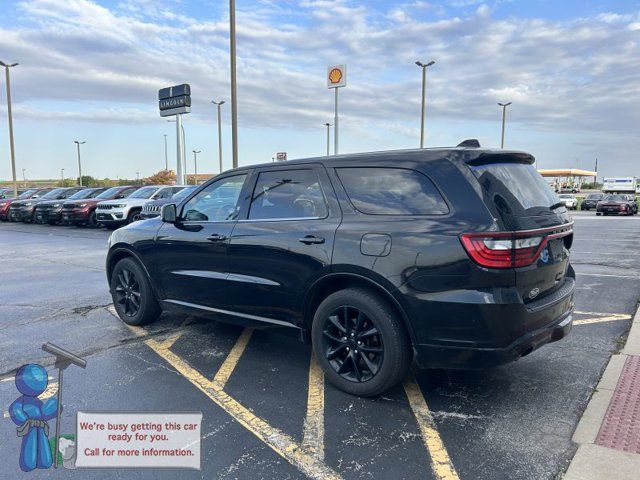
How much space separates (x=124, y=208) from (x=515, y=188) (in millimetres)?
16868

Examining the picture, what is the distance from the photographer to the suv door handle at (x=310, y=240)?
3713 mm

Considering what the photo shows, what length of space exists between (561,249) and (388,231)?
4.31 ft

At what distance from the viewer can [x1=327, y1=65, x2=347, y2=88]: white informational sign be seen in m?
21.9

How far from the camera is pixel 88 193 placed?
23.0m

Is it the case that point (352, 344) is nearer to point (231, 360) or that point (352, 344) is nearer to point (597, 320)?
point (231, 360)

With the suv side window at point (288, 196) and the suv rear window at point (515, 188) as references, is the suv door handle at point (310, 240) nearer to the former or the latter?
the suv side window at point (288, 196)

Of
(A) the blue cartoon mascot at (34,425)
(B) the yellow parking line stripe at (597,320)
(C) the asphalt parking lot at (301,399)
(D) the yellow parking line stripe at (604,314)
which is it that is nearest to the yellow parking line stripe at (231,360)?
(C) the asphalt parking lot at (301,399)

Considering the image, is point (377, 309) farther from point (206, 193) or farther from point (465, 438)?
point (206, 193)

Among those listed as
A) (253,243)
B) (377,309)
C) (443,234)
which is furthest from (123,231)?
(443,234)

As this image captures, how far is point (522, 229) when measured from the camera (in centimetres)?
316

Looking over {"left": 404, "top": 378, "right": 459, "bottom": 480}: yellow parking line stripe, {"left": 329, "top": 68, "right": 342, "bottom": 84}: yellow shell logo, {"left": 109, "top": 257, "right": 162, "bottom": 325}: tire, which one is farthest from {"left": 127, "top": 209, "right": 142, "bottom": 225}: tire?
{"left": 404, "top": 378, "right": 459, "bottom": 480}: yellow parking line stripe

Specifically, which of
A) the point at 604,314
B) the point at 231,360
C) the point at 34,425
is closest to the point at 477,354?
the point at 231,360

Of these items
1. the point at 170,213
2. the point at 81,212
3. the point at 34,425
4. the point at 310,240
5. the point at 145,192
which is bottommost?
the point at 81,212

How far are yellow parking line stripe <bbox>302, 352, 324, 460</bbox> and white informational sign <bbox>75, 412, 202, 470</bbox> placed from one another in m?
0.66
